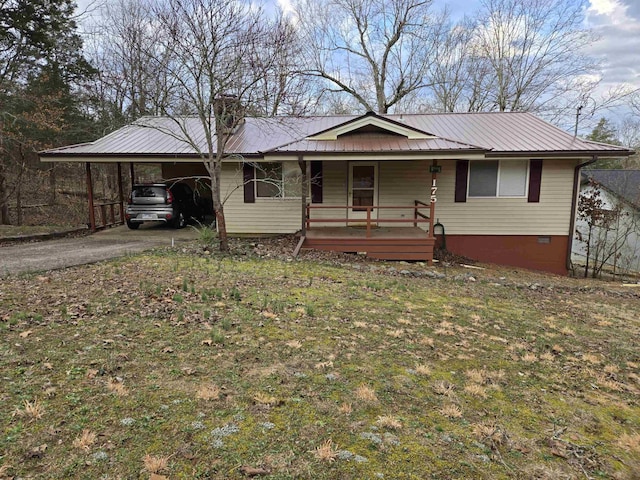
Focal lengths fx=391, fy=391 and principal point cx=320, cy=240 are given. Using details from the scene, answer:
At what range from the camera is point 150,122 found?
13.4 metres

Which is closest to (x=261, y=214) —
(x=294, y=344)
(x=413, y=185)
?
(x=413, y=185)

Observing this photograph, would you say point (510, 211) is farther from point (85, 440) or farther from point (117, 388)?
point (85, 440)

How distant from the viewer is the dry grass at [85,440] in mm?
2203

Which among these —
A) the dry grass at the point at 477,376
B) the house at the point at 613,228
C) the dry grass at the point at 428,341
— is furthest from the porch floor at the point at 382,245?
the dry grass at the point at 477,376

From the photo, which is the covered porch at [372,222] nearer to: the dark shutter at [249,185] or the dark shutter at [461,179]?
the dark shutter at [461,179]

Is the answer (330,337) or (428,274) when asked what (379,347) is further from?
(428,274)

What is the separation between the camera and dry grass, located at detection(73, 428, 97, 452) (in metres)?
2.20

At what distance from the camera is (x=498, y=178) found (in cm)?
1152

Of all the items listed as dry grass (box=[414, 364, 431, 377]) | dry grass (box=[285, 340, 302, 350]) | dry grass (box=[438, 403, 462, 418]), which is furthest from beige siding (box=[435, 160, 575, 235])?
dry grass (box=[438, 403, 462, 418])

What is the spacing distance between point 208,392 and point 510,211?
11066 millimetres

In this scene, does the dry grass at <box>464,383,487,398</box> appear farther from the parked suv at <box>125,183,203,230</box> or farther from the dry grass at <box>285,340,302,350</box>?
the parked suv at <box>125,183,203,230</box>

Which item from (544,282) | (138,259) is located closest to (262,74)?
(138,259)

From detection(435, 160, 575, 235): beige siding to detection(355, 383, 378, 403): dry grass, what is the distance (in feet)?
31.1

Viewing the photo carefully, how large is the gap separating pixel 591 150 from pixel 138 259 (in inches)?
447
